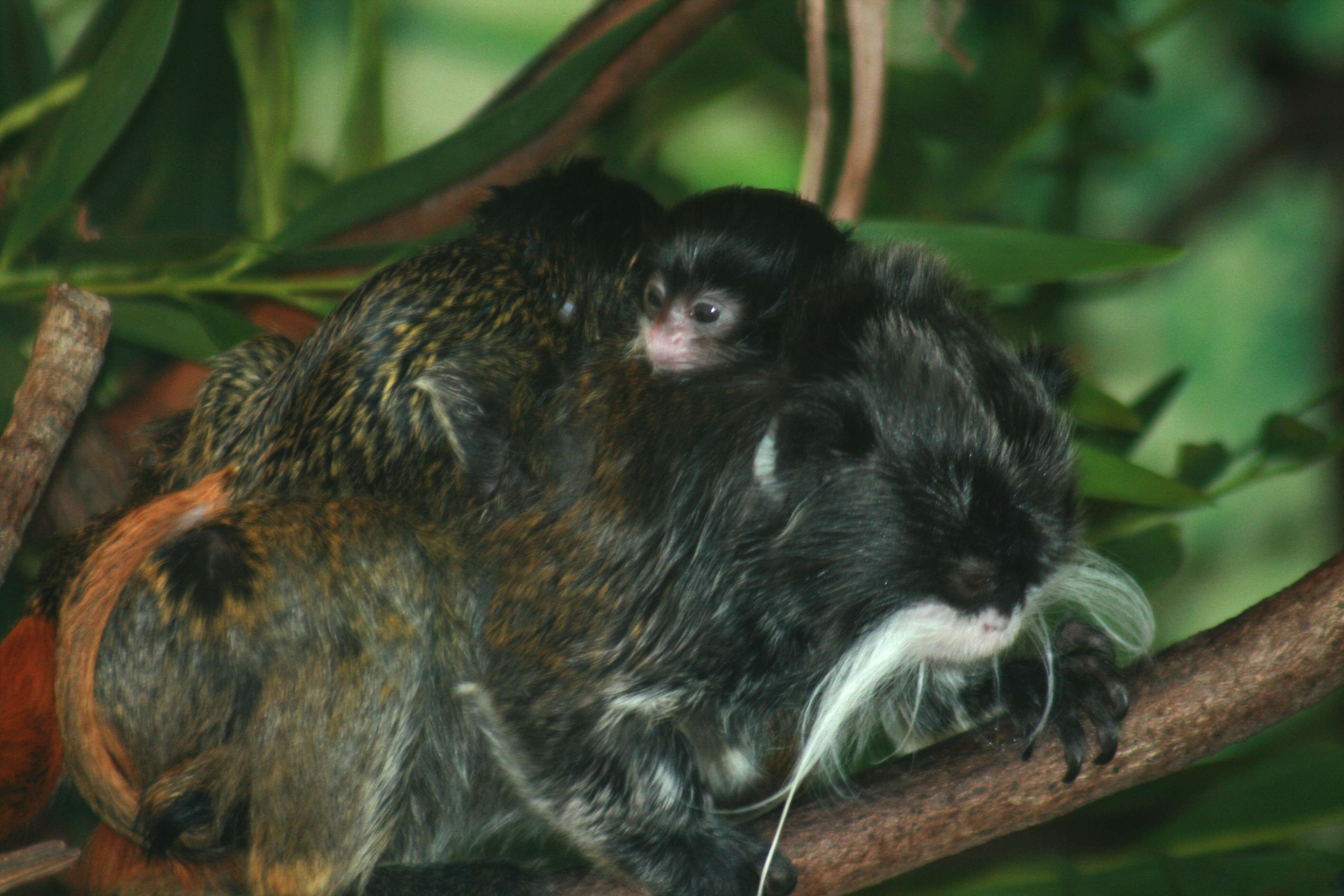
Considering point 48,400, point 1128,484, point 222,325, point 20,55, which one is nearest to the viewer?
point 48,400

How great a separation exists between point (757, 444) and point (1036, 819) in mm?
489

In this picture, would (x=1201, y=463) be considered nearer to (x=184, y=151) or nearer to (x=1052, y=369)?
(x=1052, y=369)

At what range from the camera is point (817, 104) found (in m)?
1.74

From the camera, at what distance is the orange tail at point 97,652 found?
1244 millimetres

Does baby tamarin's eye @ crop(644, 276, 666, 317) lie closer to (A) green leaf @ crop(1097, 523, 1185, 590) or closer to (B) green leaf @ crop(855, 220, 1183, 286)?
(B) green leaf @ crop(855, 220, 1183, 286)

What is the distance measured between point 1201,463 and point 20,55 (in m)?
2.24

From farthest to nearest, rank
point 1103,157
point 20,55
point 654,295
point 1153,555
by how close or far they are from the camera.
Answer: point 1103,157, point 20,55, point 1153,555, point 654,295

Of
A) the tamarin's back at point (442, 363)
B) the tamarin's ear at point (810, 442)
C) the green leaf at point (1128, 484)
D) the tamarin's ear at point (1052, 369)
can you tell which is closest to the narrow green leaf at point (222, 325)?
the tamarin's back at point (442, 363)

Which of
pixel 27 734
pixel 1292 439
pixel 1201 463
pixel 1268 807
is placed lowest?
pixel 1268 807

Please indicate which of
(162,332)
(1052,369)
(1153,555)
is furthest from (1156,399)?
(162,332)

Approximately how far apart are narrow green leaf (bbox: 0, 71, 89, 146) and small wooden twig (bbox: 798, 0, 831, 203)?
4.15ft

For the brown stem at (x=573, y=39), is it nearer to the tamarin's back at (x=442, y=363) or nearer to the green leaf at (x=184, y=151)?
the tamarin's back at (x=442, y=363)

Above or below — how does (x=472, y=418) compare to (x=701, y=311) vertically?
below

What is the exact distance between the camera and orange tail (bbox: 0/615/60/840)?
52.4 inches
